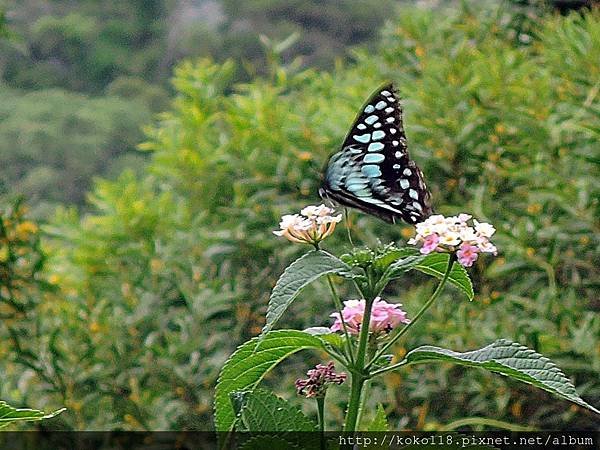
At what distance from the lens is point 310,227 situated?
1.62 feet

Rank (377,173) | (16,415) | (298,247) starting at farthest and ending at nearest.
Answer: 1. (298,247)
2. (377,173)
3. (16,415)

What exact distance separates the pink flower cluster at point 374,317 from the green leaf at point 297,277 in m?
0.05

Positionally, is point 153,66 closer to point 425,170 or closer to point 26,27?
point 26,27

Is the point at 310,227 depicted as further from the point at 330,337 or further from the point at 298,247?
the point at 298,247

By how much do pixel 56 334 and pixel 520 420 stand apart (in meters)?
0.64

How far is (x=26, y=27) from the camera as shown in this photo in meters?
3.09

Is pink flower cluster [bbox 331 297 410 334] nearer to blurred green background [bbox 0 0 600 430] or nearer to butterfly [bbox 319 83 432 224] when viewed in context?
butterfly [bbox 319 83 432 224]

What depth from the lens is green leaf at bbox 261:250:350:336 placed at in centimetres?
43

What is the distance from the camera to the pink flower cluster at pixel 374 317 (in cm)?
49

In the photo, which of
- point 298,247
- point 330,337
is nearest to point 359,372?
point 330,337

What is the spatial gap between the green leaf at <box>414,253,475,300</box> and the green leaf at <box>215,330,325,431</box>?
0.24 feet

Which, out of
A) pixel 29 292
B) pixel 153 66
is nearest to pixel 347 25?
pixel 153 66

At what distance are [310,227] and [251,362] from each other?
8 centimetres

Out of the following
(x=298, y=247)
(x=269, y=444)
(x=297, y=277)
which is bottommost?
(x=298, y=247)
